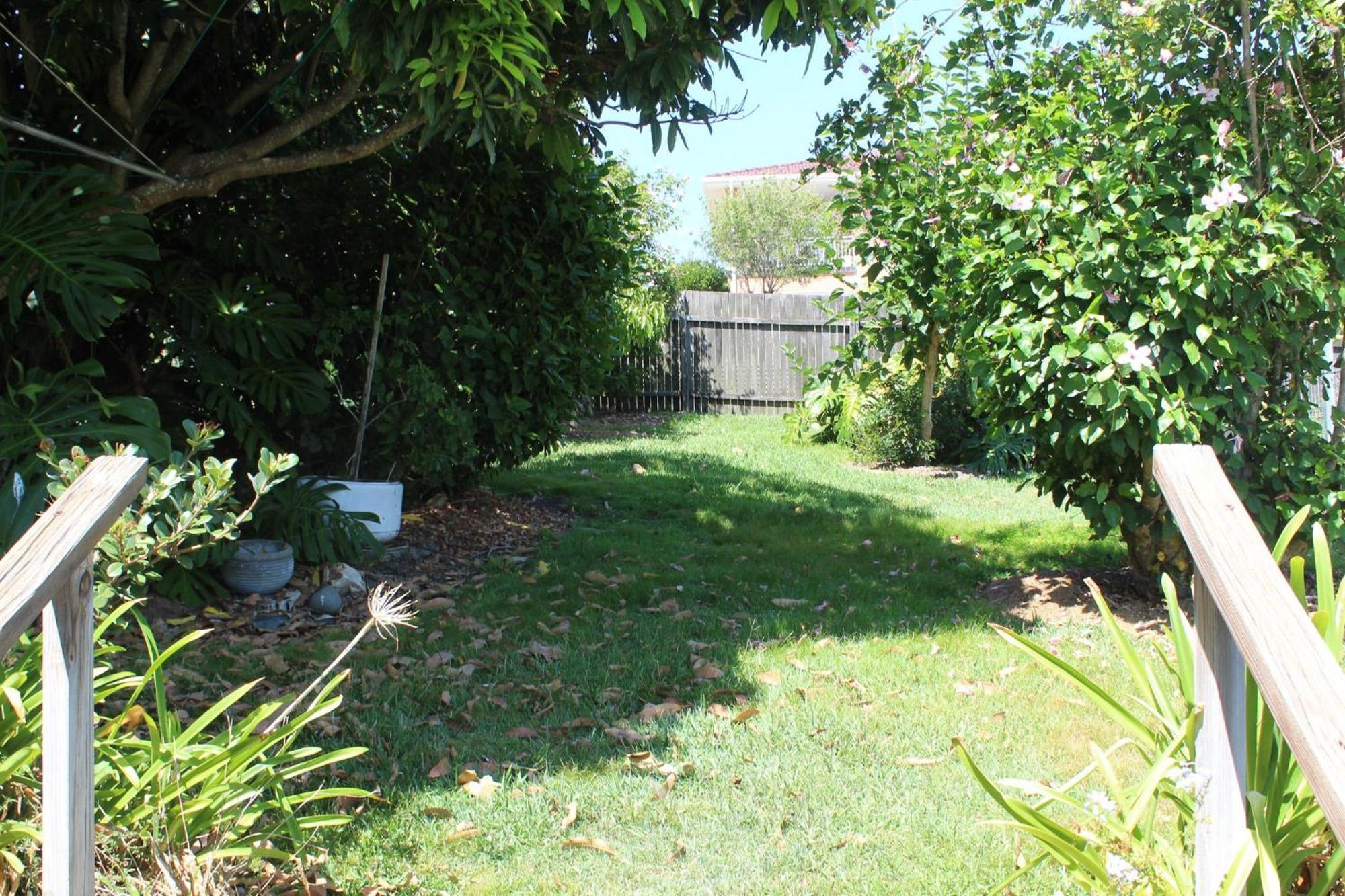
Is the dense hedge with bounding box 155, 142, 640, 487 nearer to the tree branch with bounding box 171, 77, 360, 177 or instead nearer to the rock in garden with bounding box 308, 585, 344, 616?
the tree branch with bounding box 171, 77, 360, 177

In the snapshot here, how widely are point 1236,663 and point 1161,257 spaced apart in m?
3.14

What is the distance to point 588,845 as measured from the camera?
3117 mm

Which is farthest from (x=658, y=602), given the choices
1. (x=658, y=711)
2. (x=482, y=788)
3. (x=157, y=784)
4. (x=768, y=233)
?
(x=768, y=233)

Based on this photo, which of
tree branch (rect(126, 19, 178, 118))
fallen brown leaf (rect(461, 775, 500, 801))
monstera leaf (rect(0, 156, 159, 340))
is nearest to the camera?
fallen brown leaf (rect(461, 775, 500, 801))

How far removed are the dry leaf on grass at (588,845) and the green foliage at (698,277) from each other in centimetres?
1759

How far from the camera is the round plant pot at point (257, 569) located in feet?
17.8

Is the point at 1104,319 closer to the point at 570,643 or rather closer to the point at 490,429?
the point at 570,643

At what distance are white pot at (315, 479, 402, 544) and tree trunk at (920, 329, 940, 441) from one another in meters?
5.18

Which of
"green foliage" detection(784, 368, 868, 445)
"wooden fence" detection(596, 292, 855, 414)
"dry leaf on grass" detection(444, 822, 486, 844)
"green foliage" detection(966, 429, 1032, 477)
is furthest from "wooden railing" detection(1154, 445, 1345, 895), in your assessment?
"wooden fence" detection(596, 292, 855, 414)

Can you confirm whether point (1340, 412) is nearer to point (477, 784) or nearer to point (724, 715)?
point (724, 715)

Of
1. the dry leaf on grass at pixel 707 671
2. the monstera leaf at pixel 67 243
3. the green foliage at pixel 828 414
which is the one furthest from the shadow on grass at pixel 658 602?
the monstera leaf at pixel 67 243

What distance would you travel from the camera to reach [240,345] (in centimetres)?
553

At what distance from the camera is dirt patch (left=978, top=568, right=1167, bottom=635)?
5.31 metres

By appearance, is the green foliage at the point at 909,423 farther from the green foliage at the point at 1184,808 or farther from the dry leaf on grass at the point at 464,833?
the green foliage at the point at 1184,808
